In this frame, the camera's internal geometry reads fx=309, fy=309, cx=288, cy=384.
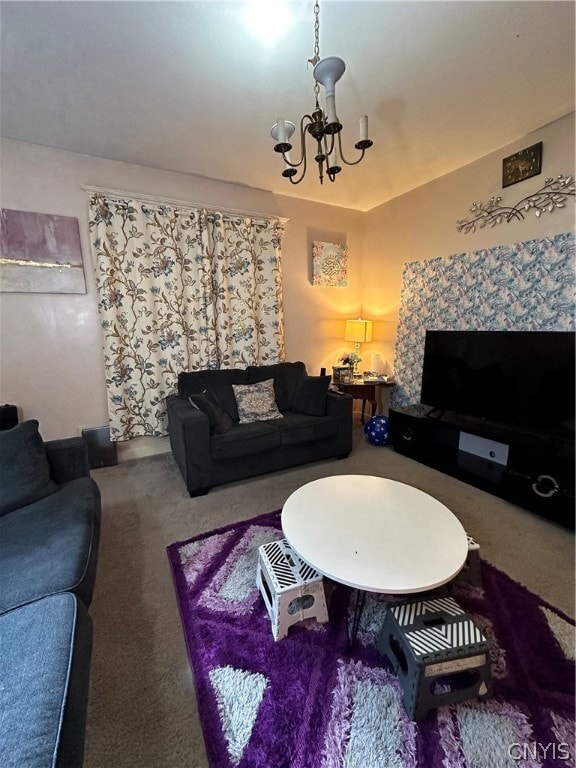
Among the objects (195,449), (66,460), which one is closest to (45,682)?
(66,460)

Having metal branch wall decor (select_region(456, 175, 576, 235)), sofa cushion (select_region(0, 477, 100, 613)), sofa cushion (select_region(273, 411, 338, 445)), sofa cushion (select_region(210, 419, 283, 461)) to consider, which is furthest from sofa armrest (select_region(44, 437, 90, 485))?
metal branch wall decor (select_region(456, 175, 576, 235))

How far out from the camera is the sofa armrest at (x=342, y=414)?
283cm

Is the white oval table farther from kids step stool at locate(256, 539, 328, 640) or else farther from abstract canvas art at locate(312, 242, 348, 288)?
abstract canvas art at locate(312, 242, 348, 288)

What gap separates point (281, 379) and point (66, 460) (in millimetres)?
1937

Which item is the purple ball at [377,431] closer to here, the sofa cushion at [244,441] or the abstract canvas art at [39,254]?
the sofa cushion at [244,441]

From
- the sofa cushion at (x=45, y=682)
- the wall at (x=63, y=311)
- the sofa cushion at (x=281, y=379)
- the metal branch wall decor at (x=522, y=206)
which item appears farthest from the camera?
the sofa cushion at (x=281, y=379)

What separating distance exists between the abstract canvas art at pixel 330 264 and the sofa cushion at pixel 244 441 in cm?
207

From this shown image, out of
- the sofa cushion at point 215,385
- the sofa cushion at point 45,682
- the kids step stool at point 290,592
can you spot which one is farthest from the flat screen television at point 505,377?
the sofa cushion at point 45,682

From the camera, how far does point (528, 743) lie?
933 mm

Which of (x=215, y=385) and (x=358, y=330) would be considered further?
(x=358, y=330)

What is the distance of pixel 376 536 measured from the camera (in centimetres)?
128

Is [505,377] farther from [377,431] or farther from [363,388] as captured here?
[363,388]

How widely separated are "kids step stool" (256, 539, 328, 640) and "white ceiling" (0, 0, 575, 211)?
2.46 meters

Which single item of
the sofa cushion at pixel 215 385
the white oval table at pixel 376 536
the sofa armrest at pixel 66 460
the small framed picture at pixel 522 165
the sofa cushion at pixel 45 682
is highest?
the small framed picture at pixel 522 165
